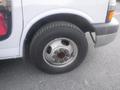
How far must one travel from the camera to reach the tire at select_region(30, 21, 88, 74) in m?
2.55

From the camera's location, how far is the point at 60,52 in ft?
9.09

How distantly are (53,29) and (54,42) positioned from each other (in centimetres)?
23

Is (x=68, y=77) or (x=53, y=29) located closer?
(x=53, y=29)

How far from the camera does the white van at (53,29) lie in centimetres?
237

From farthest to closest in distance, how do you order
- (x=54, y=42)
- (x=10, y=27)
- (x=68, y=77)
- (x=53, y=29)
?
(x=68, y=77) → (x=54, y=42) → (x=53, y=29) → (x=10, y=27)

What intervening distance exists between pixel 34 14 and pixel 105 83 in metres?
1.39

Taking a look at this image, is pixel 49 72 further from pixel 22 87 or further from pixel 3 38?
pixel 3 38

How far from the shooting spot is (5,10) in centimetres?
229

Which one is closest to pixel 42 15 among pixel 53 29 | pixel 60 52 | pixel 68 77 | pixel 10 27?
pixel 53 29

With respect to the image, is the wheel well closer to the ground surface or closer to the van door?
the van door

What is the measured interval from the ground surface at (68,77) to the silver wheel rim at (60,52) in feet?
0.66

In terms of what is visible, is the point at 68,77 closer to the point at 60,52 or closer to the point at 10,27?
the point at 60,52

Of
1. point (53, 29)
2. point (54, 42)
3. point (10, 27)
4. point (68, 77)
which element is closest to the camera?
point (10, 27)

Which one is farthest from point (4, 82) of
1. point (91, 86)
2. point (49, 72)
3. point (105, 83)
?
point (105, 83)
